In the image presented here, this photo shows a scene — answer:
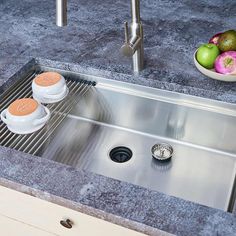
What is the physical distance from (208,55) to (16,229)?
2.26ft

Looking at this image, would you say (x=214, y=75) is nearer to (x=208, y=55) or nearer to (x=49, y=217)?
(x=208, y=55)

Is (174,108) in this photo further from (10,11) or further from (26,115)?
(10,11)

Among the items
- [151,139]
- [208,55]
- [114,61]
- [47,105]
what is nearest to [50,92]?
[47,105]

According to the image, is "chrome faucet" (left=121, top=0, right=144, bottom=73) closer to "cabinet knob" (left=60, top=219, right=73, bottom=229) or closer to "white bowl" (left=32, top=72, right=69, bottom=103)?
"white bowl" (left=32, top=72, right=69, bottom=103)

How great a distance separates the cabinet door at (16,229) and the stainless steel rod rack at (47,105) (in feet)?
0.58

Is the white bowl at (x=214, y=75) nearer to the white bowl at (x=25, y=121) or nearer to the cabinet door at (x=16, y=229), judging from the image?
the white bowl at (x=25, y=121)

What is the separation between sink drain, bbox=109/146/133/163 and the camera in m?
1.14

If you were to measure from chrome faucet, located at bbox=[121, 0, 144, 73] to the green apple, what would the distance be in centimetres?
17

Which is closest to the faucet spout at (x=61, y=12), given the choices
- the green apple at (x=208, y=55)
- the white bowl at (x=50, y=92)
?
the white bowl at (x=50, y=92)

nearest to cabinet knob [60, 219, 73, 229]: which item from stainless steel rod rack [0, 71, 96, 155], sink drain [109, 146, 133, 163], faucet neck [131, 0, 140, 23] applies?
stainless steel rod rack [0, 71, 96, 155]

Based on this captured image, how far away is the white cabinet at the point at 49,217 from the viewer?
2.49 feet

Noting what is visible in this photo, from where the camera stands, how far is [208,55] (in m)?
1.04

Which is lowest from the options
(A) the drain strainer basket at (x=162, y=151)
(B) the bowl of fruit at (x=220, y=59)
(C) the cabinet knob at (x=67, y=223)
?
(A) the drain strainer basket at (x=162, y=151)

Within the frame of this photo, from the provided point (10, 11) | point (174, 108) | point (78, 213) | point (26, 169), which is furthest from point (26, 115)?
point (10, 11)
